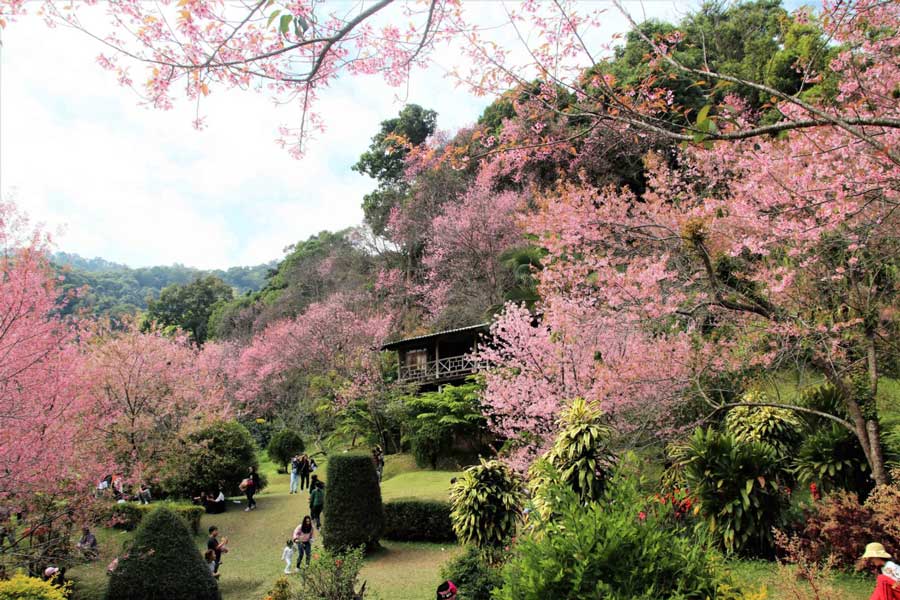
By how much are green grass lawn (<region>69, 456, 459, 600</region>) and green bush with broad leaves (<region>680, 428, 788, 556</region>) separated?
4.71 m

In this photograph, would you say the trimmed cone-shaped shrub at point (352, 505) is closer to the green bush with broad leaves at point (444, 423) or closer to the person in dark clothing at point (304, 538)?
the person in dark clothing at point (304, 538)

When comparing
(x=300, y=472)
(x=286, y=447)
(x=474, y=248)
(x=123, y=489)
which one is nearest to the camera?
(x=123, y=489)

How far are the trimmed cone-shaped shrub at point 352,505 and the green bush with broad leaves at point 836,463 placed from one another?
29.8 ft

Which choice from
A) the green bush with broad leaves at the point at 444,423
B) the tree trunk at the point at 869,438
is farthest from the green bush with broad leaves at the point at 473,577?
the green bush with broad leaves at the point at 444,423

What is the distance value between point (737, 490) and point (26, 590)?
9.77 m

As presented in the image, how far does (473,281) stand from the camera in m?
29.6

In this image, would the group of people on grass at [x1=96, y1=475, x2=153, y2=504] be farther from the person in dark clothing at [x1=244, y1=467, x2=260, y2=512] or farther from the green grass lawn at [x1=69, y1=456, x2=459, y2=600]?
the person in dark clothing at [x1=244, y1=467, x2=260, y2=512]

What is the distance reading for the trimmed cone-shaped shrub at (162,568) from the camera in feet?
27.4

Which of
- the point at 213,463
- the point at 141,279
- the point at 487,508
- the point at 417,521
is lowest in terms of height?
the point at 417,521

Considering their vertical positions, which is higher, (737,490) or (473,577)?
(737,490)

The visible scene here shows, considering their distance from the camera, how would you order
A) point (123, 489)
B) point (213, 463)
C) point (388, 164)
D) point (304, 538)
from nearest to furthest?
point (304, 538) → point (123, 489) → point (213, 463) → point (388, 164)

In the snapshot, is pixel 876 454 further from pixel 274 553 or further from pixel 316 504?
pixel 274 553

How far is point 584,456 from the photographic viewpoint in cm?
777

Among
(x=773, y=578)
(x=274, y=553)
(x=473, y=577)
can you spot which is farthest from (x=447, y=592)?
(x=274, y=553)
